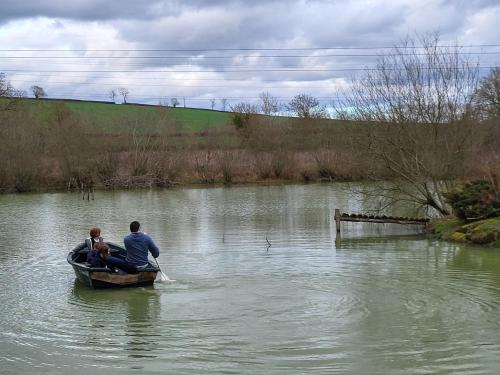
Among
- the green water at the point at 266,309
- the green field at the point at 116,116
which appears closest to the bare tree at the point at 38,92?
the green field at the point at 116,116

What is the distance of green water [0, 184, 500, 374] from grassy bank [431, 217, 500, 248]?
0.68 metres

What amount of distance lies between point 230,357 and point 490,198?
13.3m

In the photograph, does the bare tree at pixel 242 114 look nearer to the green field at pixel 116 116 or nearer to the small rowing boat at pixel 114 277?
the green field at pixel 116 116

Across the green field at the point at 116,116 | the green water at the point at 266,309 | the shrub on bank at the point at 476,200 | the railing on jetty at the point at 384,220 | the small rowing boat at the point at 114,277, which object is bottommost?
the green water at the point at 266,309

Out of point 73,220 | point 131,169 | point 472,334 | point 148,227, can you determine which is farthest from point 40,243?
point 131,169

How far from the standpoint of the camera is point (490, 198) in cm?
1891

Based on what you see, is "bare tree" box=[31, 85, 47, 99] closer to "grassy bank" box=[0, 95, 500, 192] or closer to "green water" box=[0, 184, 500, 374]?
"grassy bank" box=[0, 95, 500, 192]

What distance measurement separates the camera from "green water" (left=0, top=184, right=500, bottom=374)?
7.91m

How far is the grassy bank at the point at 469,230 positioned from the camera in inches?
705

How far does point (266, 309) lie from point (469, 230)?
1053 centimetres

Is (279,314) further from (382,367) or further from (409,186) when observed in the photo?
(409,186)

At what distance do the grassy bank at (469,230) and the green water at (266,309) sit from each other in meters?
0.68

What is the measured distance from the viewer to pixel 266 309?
34.7 ft

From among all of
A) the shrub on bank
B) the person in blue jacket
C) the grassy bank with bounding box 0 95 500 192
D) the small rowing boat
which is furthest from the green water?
the grassy bank with bounding box 0 95 500 192
